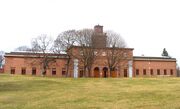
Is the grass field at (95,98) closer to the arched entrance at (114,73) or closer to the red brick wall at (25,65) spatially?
the red brick wall at (25,65)

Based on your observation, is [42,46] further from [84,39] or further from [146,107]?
[146,107]

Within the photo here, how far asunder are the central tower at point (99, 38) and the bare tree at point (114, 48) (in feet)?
9.26

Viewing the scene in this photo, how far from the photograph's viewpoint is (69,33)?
70625 millimetres

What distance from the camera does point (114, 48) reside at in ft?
247

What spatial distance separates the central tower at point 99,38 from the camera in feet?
243

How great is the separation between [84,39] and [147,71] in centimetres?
2714

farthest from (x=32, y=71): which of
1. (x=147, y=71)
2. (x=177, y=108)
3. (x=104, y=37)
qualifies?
(x=177, y=108)

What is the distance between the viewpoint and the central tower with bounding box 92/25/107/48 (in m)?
74.2

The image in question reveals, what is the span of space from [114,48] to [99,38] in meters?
6.64

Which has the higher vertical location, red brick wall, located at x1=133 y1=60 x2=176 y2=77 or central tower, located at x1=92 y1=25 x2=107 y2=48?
central tower, located at x1=92 y1=25 x2=107 y2=48

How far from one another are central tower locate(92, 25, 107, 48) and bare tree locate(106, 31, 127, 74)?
2823 mm

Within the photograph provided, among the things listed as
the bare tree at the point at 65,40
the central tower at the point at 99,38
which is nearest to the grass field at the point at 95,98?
the bare tree at the point at 65,40

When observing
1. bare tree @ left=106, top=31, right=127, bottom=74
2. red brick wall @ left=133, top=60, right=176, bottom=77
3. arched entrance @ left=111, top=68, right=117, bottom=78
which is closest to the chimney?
bare tree @ left=106, top=31, right=127, bottom=74

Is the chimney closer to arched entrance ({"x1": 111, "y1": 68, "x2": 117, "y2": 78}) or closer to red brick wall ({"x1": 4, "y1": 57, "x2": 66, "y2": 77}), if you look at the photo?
arched entrance ({"x1": 111, "y1": 68, "x2": 117, "y2": 78})
